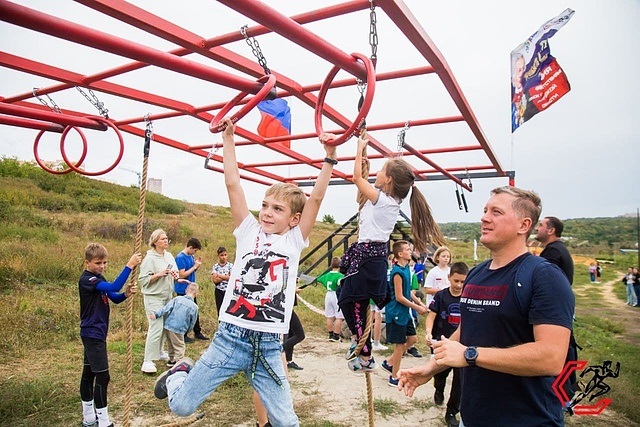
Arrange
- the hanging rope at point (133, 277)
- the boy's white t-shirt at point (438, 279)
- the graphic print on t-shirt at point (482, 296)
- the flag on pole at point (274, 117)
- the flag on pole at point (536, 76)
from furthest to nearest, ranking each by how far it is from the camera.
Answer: the boy's white t-shirt at point (438, 279)
the flag on pole at point (536, 76)
the flag on pole at point (274, 117)
the hanging rope at point (133, 277)
the graphic print on t-shirt at point (482, 296)

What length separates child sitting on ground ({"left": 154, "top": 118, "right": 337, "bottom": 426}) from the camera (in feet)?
6.95

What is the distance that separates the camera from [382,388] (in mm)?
4766

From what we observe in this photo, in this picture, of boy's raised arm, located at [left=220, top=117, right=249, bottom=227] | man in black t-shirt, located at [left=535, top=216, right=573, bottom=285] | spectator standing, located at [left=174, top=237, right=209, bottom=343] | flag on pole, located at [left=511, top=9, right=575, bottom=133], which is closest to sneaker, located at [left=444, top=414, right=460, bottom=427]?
man in black t-shirt, located at [left=535, top=216, right=573, bottom=285]

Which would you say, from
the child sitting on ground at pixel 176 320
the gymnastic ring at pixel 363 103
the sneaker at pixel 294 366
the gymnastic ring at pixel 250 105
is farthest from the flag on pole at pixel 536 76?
the child sitting on ground at pixel 176 320

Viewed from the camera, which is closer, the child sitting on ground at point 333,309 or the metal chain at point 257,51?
the metal chain at point 257,51

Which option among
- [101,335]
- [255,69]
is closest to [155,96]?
[255,69]

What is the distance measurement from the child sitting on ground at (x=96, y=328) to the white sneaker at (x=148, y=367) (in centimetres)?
136

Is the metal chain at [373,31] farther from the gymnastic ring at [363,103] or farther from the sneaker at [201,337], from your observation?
the sneaker at [201,337]

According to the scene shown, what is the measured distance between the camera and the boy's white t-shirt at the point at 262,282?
7.00 ft

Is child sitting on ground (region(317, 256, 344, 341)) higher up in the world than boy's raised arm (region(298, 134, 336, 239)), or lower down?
lower down

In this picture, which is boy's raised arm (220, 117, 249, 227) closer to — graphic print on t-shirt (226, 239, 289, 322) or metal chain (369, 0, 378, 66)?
graphic print on t-shirt (226, 239, 289, 322)

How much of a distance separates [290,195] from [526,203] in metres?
1.19

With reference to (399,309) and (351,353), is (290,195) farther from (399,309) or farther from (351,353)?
(399,309)

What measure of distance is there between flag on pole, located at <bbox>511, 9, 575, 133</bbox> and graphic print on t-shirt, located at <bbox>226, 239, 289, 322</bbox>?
371 cm
